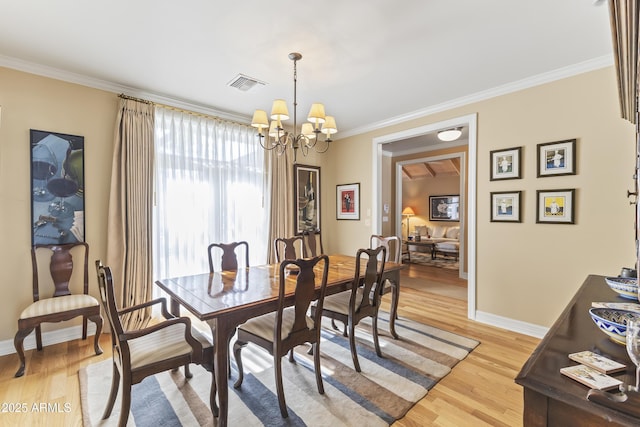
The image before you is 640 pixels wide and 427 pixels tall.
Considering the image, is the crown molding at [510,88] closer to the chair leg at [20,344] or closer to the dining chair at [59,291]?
the dining chair at [59,291]

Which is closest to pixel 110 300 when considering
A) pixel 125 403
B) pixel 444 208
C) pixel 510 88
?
pixel 125 403

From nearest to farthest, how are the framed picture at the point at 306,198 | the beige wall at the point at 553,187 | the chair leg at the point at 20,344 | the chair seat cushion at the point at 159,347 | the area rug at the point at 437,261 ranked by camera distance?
the chair seat cushion at the point at 159,347 → the chair leg at the point at 20,344 → the beige wall at the point at 553,187 → the framed picture at the point at 306,198 → the area rug at the point at 437,261

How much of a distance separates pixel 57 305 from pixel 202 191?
5.89 feet

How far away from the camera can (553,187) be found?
284cm

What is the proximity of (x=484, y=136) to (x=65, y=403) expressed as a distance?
450 cm

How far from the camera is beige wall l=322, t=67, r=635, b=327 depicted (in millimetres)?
2510

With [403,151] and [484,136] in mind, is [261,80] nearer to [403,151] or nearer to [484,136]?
[484,136]

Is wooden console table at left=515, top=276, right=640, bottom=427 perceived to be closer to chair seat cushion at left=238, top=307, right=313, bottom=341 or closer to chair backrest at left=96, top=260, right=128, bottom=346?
chair seat cushion at left=238, top=307, right=313, bottom=341

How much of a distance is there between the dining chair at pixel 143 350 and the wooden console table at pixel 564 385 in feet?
5.59

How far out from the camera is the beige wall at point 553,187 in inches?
98.8

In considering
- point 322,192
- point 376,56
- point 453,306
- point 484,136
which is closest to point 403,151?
point 322,192

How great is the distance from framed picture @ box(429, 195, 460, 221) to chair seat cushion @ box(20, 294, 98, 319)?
830cm

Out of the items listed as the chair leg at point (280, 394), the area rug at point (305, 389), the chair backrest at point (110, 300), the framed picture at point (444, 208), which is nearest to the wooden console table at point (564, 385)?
the area rug at point (305, 389)

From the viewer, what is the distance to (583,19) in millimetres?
2000
